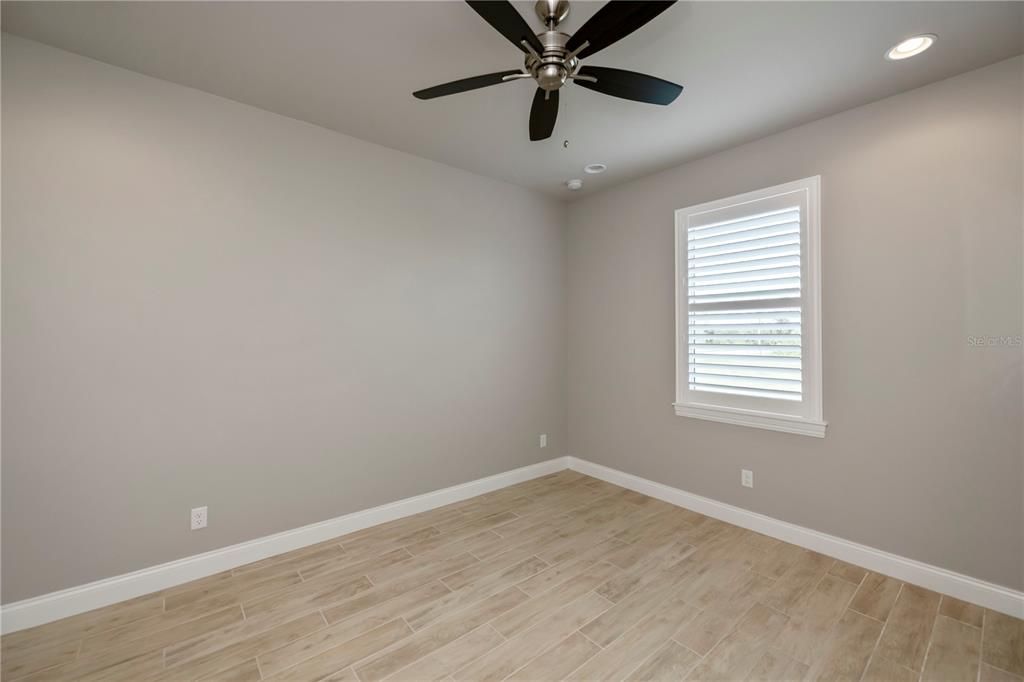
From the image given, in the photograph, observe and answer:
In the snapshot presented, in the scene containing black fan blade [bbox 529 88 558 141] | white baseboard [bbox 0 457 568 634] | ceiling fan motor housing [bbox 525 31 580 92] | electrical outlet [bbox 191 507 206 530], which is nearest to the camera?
ceiling fan motor housing [bbox 525 31 580 92]

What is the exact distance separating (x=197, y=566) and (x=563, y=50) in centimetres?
321

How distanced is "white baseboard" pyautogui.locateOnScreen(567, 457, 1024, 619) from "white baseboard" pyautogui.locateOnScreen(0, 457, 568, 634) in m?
1.72

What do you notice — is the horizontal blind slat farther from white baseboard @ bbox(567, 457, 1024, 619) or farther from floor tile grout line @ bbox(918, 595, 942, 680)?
floor tile grout line @ bbox(918, 595, 942, 680)

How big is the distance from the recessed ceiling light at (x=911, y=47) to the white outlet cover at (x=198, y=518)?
14.2 ft

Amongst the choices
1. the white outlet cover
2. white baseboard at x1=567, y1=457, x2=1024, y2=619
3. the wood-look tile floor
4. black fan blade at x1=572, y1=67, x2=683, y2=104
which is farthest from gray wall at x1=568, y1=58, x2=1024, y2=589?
the white outlet cover

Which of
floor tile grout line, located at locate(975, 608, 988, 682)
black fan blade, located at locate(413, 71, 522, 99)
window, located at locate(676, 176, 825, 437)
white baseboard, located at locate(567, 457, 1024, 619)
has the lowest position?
floor tile grout line, located at locate(975, 608, 988, 682)

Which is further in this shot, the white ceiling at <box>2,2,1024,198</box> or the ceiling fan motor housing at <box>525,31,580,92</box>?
the white ceiling at <box>2,2,1024,198</box>

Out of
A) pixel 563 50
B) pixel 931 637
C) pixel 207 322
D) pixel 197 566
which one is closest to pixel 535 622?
pixel 931 637

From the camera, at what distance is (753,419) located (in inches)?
121

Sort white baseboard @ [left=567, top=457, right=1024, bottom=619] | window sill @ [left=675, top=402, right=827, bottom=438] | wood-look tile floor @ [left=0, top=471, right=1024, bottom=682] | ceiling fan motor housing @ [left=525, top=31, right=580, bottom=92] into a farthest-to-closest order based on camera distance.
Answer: window sill @ [left=675, top=402, right=827, bottom=438] → white baseboard @ [left=567, top=457, right=1024, bottom=619] → wood-look tile floor @ [left=0, top=471, right=1024, bottom=682] → ceiling fan motor housing @ [left=525, top=31, right=580, bottom=92]

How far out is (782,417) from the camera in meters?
2.93

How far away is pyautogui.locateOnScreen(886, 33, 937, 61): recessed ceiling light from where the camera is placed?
6.59ft

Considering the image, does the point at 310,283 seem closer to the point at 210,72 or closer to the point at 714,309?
the point at 210,72

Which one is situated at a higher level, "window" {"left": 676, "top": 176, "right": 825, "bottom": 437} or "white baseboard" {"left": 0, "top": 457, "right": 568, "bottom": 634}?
"window" {"left": 676, "top": 176, "right": 825, "bottom": 437}
